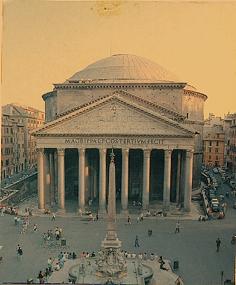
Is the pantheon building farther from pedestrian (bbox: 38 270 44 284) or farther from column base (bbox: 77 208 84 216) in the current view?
pedestrian (bbox: 38 270 44 284)

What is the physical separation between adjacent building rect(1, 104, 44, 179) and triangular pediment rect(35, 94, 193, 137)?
765 inches

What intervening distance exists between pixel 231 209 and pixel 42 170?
1825cm

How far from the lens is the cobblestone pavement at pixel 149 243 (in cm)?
2338

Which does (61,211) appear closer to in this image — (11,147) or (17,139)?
(11,147)

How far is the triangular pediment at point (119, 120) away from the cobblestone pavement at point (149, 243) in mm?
7452

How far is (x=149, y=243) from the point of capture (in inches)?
1123

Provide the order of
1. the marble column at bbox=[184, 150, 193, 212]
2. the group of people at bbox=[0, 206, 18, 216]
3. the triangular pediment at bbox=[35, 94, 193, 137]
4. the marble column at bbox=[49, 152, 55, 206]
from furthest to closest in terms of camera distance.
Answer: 1. the marble column at bbox=[49, 152, 55, 206]
2. the group of people at bbox=[0, 206, 18, 216]
3. the marble column at bbox=[184, 150, 193, 212]
4. the triangular pediment at bbox=[35, 94, 193, 137]

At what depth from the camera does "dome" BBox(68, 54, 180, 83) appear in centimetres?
4428

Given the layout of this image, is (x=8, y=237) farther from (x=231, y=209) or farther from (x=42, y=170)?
(x=231, y=209)

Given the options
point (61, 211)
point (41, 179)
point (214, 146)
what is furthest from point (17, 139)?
point (214, 146)

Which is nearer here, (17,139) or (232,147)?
(17,139)

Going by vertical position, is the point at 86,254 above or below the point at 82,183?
below

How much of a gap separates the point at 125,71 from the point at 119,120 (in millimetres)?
11410

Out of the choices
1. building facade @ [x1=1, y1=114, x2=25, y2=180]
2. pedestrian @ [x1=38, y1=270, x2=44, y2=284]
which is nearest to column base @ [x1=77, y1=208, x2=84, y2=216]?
pedestrian @ [x1=38, y1=270, x2=44, y2=284]
